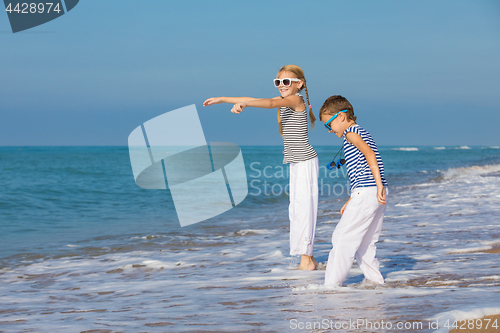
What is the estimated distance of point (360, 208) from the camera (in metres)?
2.97

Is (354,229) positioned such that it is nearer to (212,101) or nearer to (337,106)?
(337,106)

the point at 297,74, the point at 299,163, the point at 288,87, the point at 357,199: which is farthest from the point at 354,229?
the point at 297,74

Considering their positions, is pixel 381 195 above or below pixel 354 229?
above

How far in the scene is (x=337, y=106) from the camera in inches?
124

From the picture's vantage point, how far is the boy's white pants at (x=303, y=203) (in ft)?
12.9

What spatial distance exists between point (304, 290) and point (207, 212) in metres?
6.97

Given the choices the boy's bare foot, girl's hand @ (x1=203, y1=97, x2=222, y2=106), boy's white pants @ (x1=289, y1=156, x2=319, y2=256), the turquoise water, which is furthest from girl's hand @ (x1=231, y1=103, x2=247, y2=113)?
the turquoise water

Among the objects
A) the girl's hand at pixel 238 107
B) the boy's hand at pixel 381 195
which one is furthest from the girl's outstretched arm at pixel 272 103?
the boy's hand at pixel 381 195

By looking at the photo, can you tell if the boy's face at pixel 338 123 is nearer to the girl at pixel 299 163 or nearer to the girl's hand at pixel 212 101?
the girl at pixel 299 163

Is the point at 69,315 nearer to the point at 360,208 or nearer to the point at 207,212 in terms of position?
the point at 360,208

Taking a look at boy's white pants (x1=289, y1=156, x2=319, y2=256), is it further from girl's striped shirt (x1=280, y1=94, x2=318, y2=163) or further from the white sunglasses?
the white sunglasses

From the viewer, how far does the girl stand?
3.94 metres

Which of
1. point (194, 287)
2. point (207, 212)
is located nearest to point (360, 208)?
point (194, 287)

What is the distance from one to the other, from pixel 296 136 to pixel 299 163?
0.25 metres
